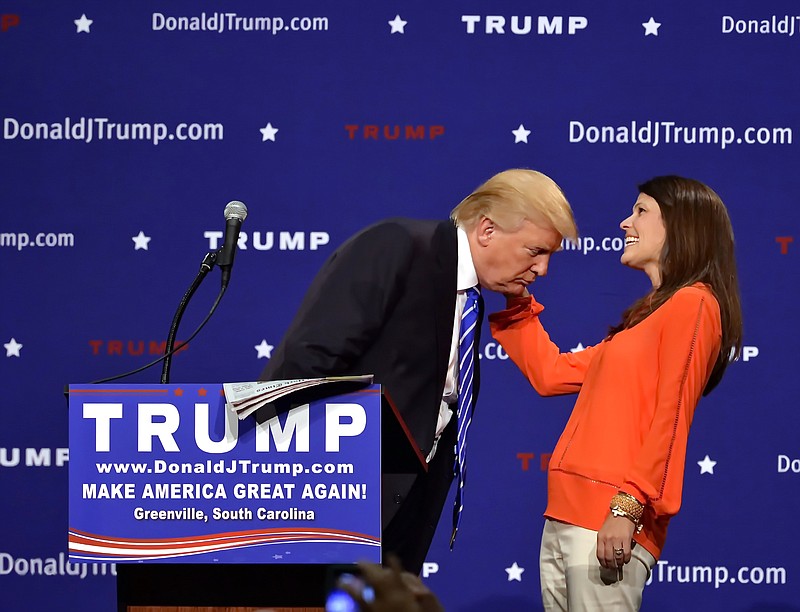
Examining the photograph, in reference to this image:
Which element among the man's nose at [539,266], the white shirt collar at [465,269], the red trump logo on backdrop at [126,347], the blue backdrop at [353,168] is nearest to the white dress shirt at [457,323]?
the white shirt collar at [465,269]

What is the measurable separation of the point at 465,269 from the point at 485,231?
0.11 meters

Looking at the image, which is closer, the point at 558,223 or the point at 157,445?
the point at 157,445

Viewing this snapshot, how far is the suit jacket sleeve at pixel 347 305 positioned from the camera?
2100mm

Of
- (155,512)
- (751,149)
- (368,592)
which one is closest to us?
(368,592)

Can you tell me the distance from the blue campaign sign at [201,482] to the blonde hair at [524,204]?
0.91 metres

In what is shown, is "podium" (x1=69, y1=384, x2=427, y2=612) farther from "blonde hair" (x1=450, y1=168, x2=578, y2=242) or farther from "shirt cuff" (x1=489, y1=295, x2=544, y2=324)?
"shirt cuff" (x1=489, y1=295, x2=544, y2=324)

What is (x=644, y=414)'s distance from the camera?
7.94ft

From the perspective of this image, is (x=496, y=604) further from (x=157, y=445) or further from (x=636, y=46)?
(x=157, y=445)

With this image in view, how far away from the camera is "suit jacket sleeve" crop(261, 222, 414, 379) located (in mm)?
2100

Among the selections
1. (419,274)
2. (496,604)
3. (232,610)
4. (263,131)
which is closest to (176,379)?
(263,131)

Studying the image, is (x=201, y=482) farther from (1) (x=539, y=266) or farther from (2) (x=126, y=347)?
(2) (x=126, y=347)

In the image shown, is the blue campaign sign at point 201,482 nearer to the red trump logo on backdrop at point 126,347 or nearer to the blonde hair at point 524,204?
the blonde hair at point 524,204

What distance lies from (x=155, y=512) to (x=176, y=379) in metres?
2.12

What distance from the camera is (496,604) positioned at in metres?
3.78
